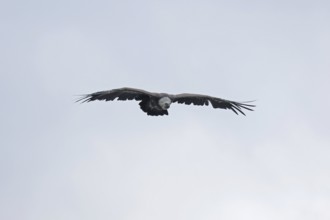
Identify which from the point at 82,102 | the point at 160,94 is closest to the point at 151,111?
the point at 160,94

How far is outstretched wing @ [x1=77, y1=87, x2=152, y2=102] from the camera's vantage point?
40594 millimetres

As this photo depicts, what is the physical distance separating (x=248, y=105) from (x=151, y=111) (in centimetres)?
587

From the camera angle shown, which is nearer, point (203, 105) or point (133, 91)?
point (133, 91)

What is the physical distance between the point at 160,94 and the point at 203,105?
13.4 ft

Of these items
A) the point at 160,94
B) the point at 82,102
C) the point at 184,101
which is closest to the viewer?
the point at 82,102

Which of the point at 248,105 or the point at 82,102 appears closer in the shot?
the point at 82,102

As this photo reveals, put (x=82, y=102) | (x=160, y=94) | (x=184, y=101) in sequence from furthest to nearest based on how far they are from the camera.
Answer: (x=184, y=101) → (x=160, y=94) → (x=82, y=102)

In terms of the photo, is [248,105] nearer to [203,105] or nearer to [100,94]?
[203,105]

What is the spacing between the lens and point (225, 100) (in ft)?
150

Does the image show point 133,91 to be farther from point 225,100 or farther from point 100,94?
point 225,100

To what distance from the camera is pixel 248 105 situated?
45.3 meters

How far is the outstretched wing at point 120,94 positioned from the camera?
4059cm

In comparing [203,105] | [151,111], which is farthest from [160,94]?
[203,105]

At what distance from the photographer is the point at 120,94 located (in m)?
41.8
